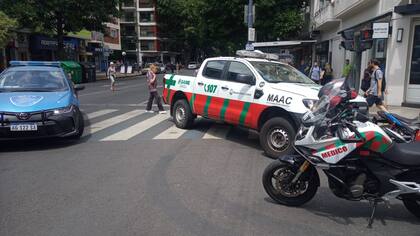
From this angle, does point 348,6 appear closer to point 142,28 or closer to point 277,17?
point 277,17

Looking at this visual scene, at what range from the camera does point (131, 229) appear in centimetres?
421

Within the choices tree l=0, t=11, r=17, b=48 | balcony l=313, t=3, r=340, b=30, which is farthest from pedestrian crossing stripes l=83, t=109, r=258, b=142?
balcony l=313, t=3, r=340, b=30

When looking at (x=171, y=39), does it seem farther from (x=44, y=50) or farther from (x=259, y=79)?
(x=259, y=79)

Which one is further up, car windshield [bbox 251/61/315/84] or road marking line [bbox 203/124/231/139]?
car windshield [bbox 251/61/315/84]

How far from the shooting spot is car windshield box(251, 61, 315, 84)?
26.2 ft

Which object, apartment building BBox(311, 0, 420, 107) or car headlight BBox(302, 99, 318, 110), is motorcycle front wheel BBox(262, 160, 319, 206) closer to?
car headlight BBox(302, 99, 318, 110)

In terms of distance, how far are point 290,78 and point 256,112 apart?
1129 millimetres

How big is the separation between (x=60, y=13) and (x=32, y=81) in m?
25.7

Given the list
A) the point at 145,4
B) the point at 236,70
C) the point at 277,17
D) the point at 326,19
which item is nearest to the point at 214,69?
the point at 236,70

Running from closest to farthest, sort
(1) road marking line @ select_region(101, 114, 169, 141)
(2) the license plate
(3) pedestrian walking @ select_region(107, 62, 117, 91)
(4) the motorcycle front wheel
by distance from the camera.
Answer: (4) the motorcycle front wheel → (2) the license plate → (1) road marking line @ select_region(101, 114, 169, 141) → (3) pedestrian walking @ select_region(107, 62, 117, 91)

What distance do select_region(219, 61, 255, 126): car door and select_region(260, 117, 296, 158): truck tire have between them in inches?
26.7

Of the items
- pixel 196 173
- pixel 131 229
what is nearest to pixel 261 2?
pixel 196 173

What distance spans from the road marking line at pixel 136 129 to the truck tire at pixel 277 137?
3.34 metres

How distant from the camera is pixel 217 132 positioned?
988 cm
